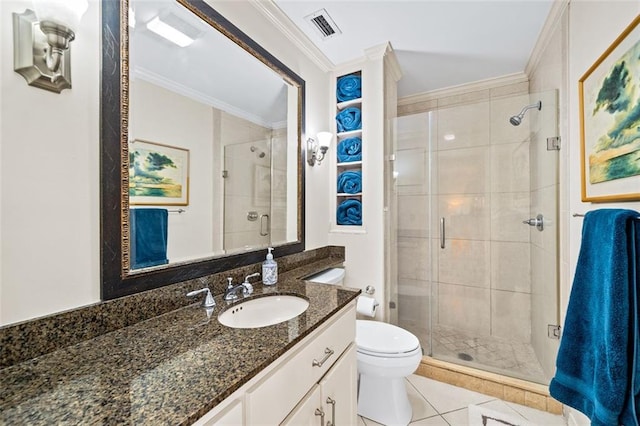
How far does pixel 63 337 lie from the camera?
2.49 ft

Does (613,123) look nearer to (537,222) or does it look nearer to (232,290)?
(537,222)

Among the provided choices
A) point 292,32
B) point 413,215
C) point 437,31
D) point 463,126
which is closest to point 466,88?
point 463,126

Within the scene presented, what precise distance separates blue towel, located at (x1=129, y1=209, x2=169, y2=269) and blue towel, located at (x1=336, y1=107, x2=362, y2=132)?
5.20 feet

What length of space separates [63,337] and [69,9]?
902mm

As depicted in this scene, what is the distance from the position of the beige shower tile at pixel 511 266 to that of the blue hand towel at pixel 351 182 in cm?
137

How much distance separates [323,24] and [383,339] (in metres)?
2.06

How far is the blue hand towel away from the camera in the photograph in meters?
2.18

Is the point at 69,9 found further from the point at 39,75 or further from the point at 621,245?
the point at 621,245

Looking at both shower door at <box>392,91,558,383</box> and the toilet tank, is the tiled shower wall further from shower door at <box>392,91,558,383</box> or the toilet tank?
the toilet tank

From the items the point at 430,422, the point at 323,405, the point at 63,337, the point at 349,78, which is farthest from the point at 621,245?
the point at 349,78

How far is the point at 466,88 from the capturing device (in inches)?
105

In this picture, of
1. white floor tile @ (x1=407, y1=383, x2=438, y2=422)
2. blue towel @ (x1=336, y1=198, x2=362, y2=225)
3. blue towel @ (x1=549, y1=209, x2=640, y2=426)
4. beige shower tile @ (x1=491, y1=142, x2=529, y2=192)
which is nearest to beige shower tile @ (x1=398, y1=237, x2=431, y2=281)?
blue towel @ (x1=336, y1=198, x2=362, y2=225)

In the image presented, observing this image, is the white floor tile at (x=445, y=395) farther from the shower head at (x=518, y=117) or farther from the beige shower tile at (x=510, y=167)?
the shower head at (x=518, y=117)

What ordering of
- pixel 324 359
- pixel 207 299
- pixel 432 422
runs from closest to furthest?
pixel 324 359
pixel 207 299
pixel 432 422
